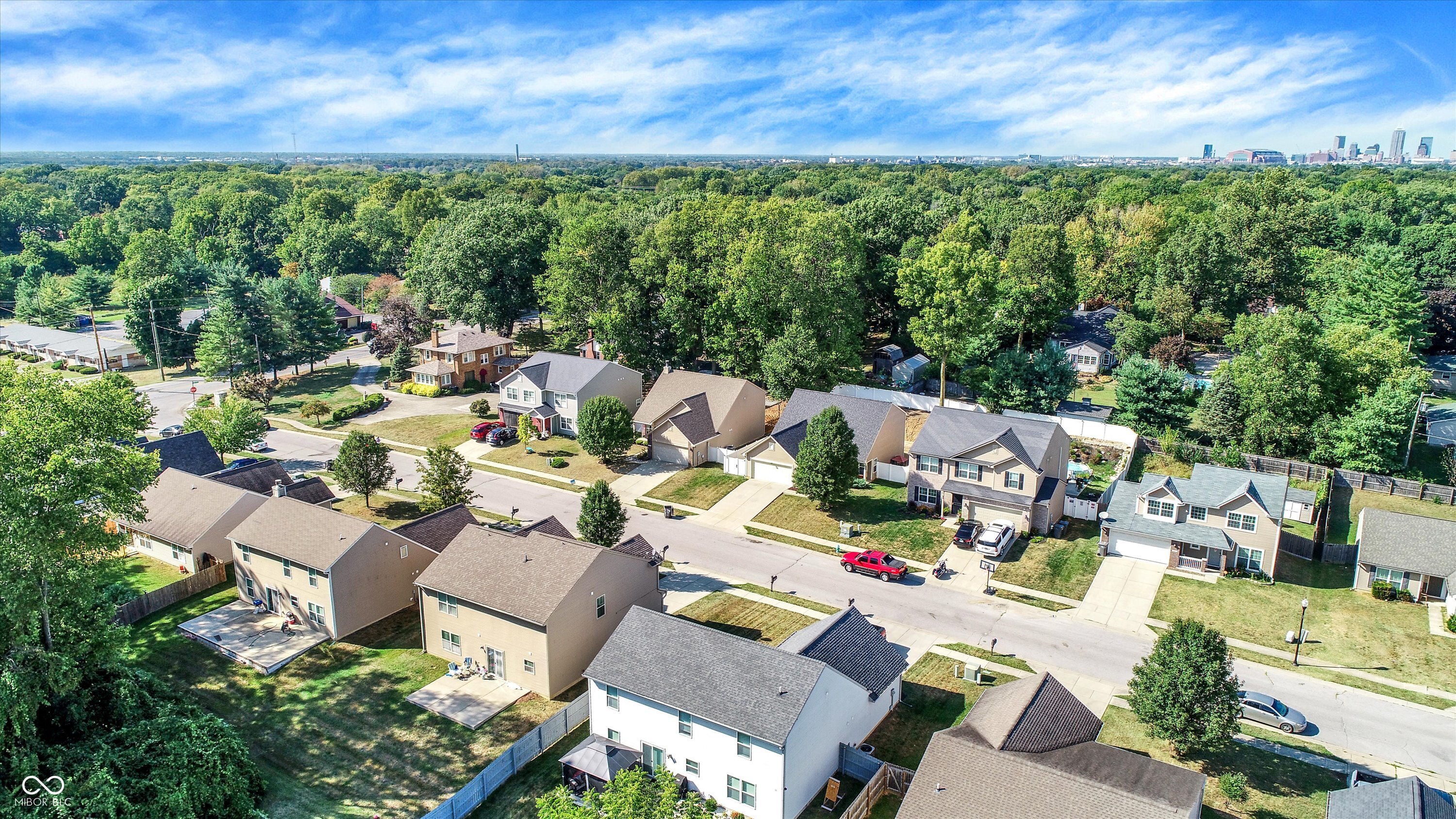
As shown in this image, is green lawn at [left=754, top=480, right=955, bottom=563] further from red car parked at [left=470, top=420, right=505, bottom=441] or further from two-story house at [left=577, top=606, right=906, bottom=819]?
red car parked at [left=470, top=420, right=505, bottom=441]

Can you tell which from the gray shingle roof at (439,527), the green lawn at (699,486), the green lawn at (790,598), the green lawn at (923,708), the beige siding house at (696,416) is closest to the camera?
the green lawn at (923,708)

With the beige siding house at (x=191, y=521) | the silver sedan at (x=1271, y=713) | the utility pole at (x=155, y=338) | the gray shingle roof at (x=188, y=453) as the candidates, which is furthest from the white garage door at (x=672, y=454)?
the utility pole at (x=155, y=338)

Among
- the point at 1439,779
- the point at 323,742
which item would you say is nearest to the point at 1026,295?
the point at 1439,779

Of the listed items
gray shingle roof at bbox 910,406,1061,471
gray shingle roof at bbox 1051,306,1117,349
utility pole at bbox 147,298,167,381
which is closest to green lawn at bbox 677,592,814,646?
gray shingle roof at bbox 910,406,1061,471

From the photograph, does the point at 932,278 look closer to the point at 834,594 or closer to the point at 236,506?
the point at 834,594

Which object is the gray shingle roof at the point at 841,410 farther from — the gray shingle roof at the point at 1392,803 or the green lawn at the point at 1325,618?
the gray shingle roof at the point at 1392,803

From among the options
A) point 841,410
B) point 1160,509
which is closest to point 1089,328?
point 841,410

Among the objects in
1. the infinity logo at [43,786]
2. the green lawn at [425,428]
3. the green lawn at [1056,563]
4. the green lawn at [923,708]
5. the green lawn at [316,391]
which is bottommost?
the green lawn at [923,708]
